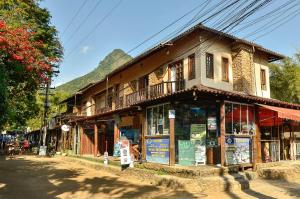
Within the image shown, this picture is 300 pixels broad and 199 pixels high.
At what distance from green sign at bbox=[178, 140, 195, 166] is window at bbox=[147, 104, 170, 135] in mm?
1111

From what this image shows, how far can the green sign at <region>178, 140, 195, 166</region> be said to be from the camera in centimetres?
1413

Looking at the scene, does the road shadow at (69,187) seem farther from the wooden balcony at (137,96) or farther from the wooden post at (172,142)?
the wooden balcony at (137,96)

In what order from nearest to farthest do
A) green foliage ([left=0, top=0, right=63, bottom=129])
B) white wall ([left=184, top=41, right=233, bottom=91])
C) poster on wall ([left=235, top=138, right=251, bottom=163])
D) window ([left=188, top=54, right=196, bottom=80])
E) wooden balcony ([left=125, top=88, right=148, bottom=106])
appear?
green foliage ([left=0, top=0, right=63, bottom=129]) < poster on wall ([left=235, top=138, right=251, bottom=163]) < white wall ([left=184, top=41, right=233, bottom=91]) < window ([left=188, top=54, right=196, bottom=80]) < wooden balcony ([left=125, top=88, right=148, bottom=106])

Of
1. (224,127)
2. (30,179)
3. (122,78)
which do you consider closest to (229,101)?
(224,127)

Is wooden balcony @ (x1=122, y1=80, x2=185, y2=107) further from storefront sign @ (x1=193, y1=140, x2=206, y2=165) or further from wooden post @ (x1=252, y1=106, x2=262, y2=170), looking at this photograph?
wooden post @ (x1=252, y1=106, x2=262, y2=170)

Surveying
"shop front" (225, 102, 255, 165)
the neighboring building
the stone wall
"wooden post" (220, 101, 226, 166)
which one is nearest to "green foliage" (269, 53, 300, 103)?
the neighboring building

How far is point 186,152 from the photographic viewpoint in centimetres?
1423

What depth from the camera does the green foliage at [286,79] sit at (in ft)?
99.1

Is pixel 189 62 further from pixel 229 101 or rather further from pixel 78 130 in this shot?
pixel 78 130

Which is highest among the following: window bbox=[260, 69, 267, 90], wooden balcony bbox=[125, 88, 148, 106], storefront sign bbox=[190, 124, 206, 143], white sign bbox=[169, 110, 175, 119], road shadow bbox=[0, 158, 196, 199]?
window bbox=[260, 69, 267, 90]

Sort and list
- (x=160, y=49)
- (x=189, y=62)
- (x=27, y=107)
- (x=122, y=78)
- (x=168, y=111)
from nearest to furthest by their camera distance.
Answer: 1. (x=168, y=111)
2. (x=189, y=62)
3. (x=160, y=49)
4. (x=122, y=78)
5. (x=27, y=107)

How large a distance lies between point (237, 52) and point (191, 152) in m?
8.13

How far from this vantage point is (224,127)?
45.5 ft

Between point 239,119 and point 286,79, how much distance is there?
60.0 feet
